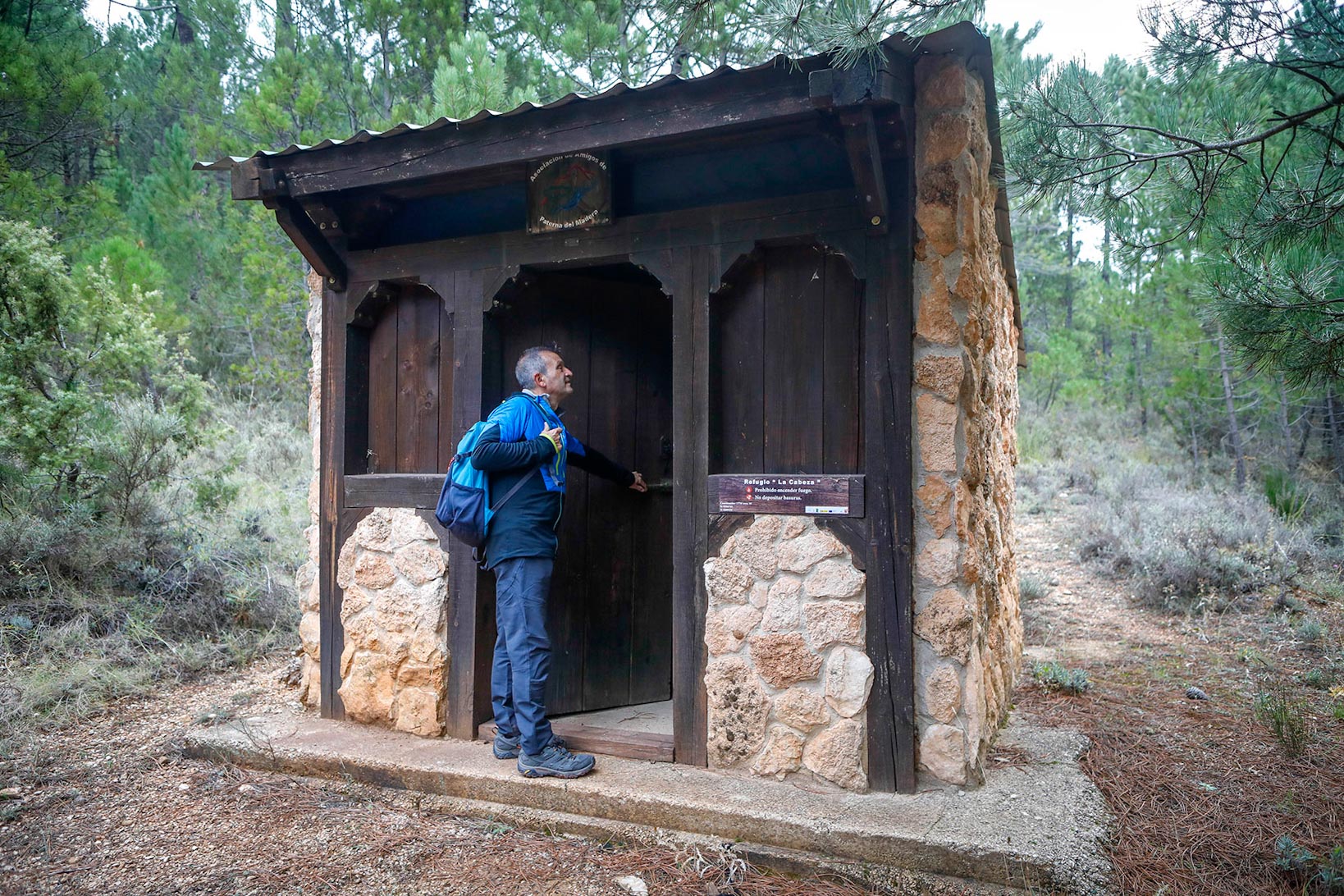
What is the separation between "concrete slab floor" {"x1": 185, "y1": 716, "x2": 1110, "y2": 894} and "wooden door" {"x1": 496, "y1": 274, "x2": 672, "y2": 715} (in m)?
0.89

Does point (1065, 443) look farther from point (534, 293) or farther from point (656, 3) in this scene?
point (656, 3)

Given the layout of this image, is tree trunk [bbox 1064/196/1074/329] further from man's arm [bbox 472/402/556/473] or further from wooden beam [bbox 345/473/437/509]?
man's arm [bbox 472/402/556/473]

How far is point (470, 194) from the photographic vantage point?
4.95 m

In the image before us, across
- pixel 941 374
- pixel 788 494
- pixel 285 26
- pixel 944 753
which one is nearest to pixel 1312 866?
pixel 944 753

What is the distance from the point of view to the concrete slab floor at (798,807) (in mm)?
3285

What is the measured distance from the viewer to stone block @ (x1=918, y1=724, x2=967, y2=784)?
377 cm

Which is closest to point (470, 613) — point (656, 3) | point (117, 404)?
point (656, 3)

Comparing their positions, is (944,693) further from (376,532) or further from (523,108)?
(523,108)

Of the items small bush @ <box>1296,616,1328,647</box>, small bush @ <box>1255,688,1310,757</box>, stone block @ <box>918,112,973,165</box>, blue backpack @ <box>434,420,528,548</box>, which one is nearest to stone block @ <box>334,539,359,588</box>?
blue backpack @ <box>434,420,528,548</box>

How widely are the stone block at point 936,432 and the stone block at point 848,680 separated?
849mm

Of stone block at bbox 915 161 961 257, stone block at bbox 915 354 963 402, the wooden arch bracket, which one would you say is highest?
the wooden arch bracket

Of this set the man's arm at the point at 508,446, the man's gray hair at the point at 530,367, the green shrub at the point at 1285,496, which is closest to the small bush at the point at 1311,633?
the green shrub at the point at 1285,496

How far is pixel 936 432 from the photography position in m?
3.80

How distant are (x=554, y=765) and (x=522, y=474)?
1.31 m
